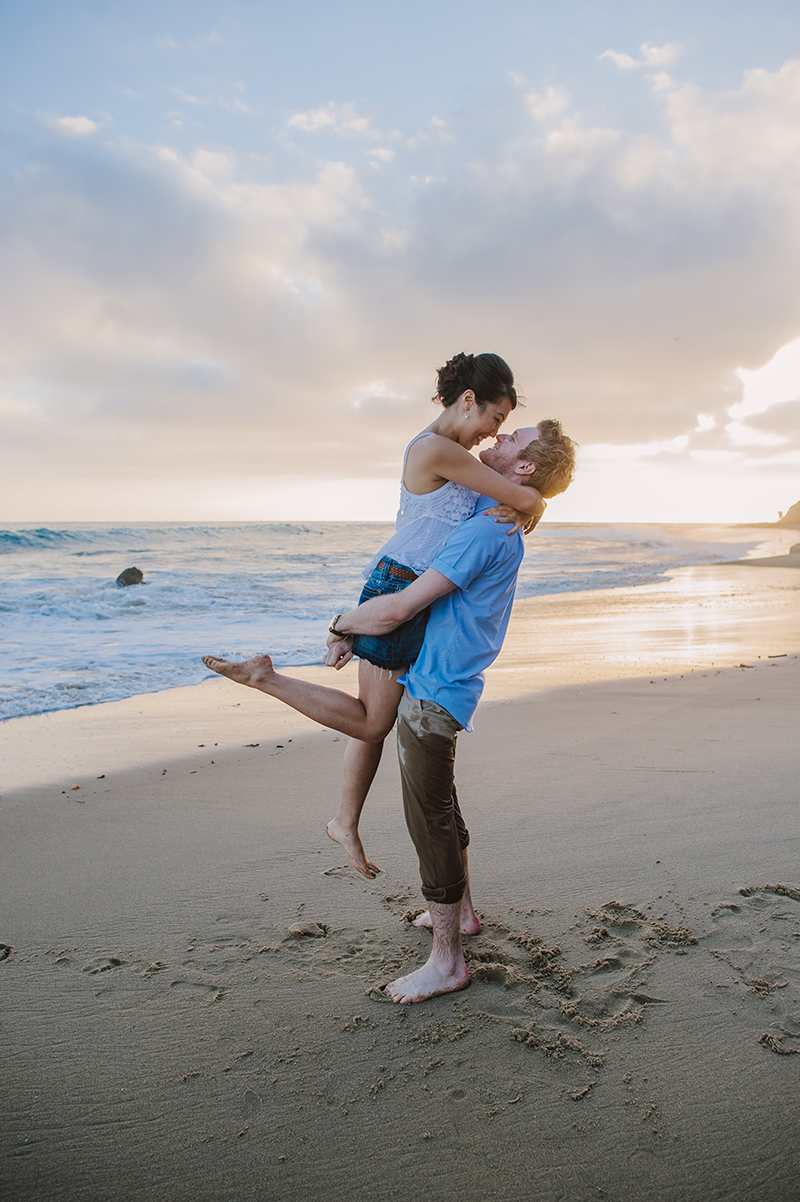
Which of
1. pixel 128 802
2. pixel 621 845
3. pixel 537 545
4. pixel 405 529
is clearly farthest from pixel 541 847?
pixel 537 545

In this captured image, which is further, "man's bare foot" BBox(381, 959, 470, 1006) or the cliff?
the cliff

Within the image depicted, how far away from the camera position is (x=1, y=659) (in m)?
8.91

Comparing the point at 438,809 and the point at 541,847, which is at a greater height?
the point at 438,809

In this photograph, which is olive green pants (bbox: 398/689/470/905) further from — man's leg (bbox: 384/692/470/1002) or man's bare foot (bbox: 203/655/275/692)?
man's bare foot (bbox: 203/655/275/692)

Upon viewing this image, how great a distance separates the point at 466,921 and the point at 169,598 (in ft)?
46.5

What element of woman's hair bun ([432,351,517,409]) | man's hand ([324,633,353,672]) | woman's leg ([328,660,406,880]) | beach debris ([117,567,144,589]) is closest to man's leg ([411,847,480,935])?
woman's leg ([328,660,406,880])

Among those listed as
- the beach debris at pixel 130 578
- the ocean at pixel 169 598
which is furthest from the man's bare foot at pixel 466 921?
the beach debris at pixel 130 578

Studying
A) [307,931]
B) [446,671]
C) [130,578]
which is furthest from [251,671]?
[130,578]

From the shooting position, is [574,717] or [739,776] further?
[574,717]

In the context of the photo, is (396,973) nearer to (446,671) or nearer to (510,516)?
(446,671)

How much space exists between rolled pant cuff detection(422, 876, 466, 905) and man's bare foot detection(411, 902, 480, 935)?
40 centimetres

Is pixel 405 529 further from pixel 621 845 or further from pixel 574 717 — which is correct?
pixel 574 717

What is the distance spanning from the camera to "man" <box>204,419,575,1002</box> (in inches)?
94.4

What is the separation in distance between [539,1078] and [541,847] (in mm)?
1500
